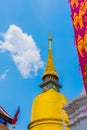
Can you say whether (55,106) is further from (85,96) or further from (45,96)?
(85,96)

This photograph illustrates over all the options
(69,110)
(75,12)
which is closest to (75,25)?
(75,12)

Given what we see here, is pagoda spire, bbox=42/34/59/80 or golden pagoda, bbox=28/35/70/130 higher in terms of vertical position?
pagoda spire, bbox=42/34/59/80

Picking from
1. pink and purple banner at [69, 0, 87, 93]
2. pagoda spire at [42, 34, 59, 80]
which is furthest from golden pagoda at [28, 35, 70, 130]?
pink and purple banner at [69, 0, 87, 93]

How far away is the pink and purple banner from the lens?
33.2ft

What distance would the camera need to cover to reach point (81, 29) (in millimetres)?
10273

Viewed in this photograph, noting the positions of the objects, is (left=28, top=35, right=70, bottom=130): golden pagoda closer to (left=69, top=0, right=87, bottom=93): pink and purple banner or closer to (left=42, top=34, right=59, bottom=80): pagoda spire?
(left=42, top=34, right=59, bottom=80): pagoda spire

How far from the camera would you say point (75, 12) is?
1059 centimetres

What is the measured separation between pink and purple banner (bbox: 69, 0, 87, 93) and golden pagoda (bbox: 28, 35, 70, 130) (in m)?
18.9

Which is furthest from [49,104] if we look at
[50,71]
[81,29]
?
[81,29]

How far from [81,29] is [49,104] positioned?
23.6 m

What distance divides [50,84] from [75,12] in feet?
87.9

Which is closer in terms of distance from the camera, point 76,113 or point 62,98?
point 76,113

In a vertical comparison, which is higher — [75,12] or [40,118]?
[40,118]

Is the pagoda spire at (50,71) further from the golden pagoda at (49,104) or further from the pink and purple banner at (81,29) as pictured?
the pink and purple banner at (81,29)
